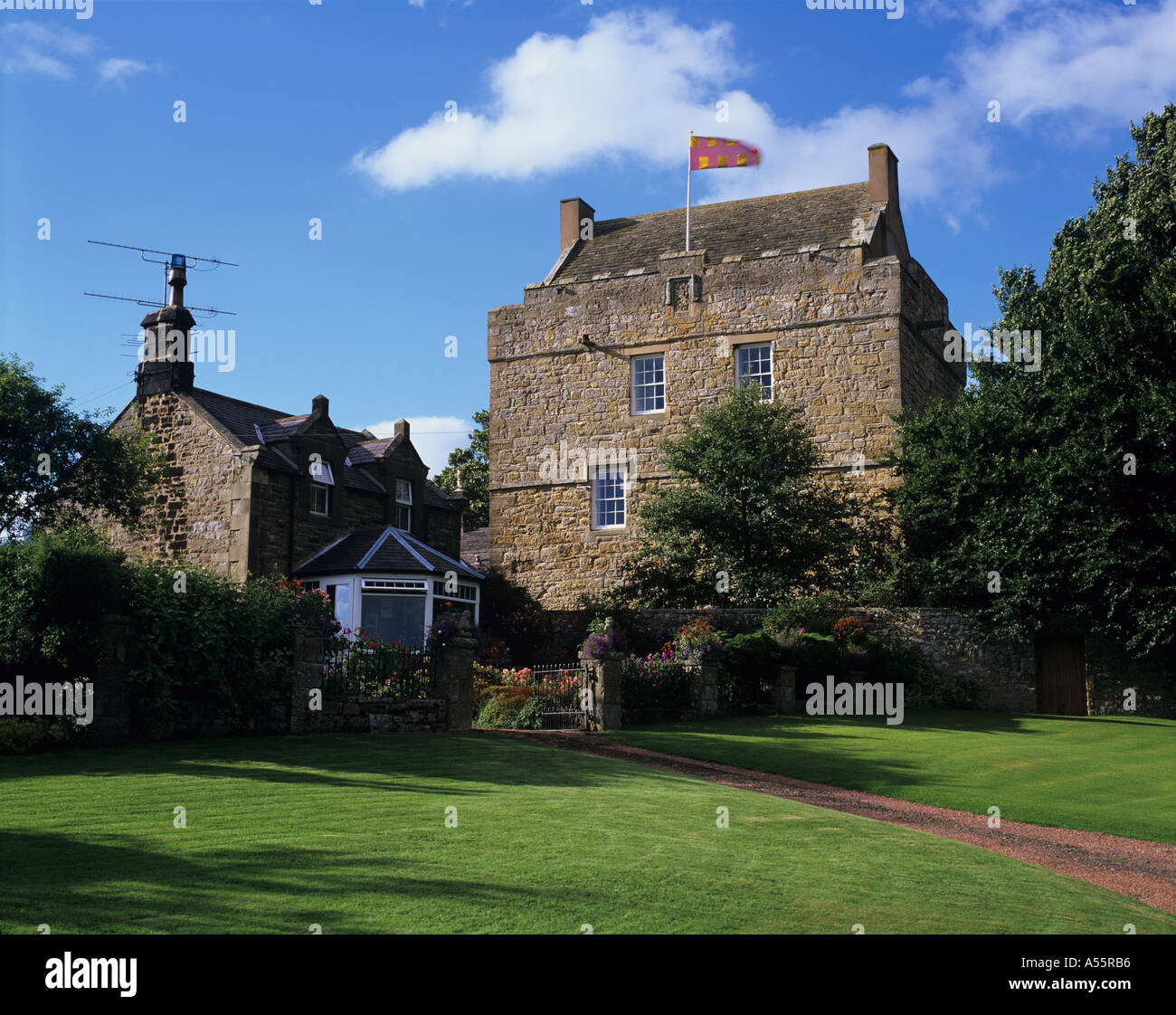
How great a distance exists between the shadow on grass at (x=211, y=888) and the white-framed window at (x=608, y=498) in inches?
953

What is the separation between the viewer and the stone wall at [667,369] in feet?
98.1

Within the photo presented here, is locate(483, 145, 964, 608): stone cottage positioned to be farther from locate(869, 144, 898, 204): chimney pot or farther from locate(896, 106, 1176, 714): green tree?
locate(896, 106, 1176, 714): green tree

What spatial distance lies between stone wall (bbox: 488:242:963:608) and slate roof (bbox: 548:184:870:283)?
103 cm

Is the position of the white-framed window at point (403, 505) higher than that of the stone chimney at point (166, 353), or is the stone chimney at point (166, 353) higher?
the stone chimney at point (166, 353)

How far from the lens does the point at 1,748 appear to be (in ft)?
46.8

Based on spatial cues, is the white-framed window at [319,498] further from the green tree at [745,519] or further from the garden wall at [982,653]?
the garden wall at [982,653]

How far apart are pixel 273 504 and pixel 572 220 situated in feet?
47.5

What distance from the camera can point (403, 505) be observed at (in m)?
34.7

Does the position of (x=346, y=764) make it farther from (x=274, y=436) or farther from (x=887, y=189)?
(x=887, y=189)

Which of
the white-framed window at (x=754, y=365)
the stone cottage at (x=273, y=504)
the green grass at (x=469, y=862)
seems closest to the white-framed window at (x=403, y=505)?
Result: the stone cottage at (x=273, y=504)

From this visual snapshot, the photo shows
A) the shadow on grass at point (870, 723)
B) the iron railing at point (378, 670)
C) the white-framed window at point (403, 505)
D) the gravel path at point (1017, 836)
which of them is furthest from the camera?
the white-framed window at point (403, 505)

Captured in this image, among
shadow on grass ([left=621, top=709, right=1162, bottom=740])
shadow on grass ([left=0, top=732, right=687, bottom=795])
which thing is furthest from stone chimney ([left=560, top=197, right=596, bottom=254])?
shadow on grass ([left=0, top=732, right=687, bottom=795])

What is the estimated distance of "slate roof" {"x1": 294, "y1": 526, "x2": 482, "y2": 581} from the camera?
92.2 feet

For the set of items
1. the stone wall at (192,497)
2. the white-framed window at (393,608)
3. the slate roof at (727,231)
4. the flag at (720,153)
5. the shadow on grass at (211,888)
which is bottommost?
the shadow on grass at (211,888)
